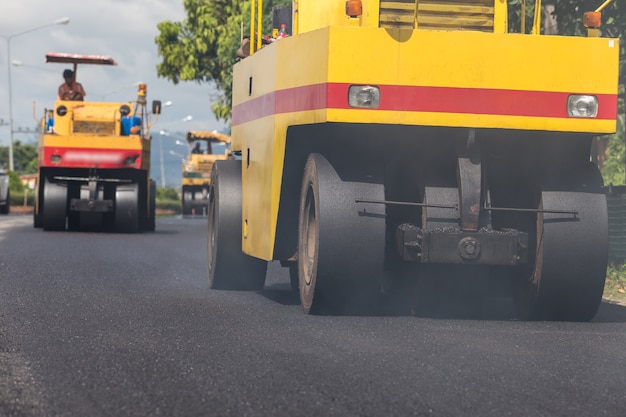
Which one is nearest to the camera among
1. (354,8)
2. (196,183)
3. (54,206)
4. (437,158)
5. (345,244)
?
(345,244)

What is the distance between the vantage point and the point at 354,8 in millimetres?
8961

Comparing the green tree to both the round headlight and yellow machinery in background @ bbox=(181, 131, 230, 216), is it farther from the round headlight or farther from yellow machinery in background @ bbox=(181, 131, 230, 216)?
the round headlight

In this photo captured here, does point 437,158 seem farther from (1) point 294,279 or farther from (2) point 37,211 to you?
(2) point 37,211

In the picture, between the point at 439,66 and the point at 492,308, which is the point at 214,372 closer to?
the point at 439,66

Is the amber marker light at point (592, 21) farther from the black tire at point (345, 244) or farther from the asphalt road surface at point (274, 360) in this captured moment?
the asphalt road surface at point (274, 360)

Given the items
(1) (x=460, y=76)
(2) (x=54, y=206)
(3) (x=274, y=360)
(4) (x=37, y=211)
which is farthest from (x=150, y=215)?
(3) (x=274, y=360)

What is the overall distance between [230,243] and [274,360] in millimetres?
4520

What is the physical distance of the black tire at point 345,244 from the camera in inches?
347

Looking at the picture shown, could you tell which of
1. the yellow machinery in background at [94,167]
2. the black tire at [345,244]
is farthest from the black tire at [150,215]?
the black tire at [345,244]

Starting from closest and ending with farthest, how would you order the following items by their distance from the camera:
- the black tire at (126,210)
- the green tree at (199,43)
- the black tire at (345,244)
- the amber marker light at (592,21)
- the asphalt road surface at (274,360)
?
the asphalt road surface at (274,360) → the black tire at (345,244) → the amber marker light at (592,21) → the black tire at (126,210) → the green tree at (199,43)

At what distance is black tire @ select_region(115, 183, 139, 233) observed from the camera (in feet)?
76.8

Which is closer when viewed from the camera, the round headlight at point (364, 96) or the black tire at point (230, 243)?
the round headlight at point (364, 96)

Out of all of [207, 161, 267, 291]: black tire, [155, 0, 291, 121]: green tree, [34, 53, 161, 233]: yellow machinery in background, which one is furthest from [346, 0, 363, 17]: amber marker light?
[155, 0, 291, 121]: green tree

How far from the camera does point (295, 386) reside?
5996 mm
